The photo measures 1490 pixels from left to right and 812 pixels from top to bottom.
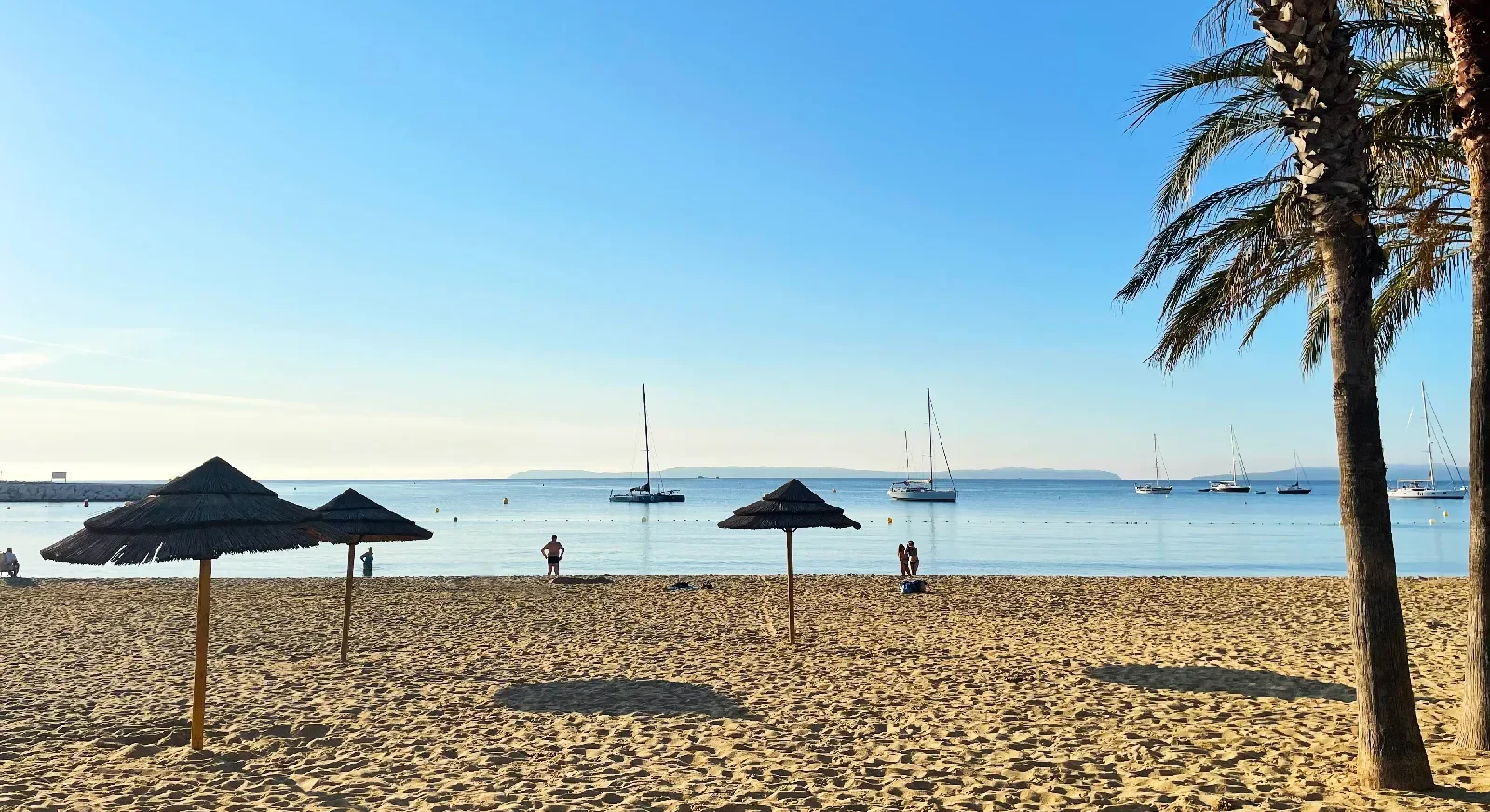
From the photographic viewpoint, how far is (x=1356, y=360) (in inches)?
213

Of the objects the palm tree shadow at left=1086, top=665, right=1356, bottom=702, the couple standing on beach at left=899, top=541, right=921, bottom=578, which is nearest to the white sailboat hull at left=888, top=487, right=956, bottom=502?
the couple standing on beach at left=899, top=541, right=921, bottom=578

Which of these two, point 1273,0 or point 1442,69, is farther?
point 1442,69

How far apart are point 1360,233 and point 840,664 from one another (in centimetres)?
708

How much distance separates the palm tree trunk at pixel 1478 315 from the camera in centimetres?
580

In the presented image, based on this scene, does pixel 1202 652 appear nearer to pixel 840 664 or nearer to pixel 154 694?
pixel 840 664

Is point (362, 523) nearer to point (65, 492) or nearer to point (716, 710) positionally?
point (716, 710)

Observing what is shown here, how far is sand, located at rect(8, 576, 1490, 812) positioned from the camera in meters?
6.14

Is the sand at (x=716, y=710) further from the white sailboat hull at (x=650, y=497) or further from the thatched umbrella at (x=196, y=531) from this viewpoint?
the white sailboat hull at (x=650, y=497)

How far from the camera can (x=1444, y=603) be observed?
1505 cm

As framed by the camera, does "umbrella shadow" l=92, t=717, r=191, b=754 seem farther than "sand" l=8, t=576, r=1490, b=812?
Yes

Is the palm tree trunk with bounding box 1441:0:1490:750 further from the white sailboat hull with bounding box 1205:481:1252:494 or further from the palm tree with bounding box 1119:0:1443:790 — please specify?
the white sailboat hull with bounding box 1205:481:1252:494

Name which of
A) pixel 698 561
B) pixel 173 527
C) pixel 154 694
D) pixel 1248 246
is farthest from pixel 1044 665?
pixel 698 561

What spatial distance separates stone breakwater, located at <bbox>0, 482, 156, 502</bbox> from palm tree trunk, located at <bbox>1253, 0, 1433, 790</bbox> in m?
127

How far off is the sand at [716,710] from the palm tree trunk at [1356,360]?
0.44 m
